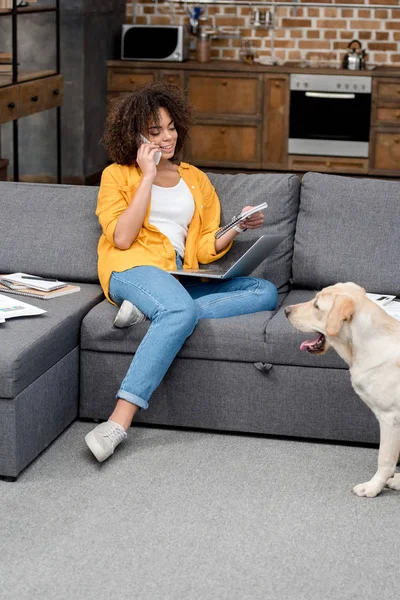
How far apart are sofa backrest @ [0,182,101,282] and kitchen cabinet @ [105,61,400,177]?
3.50 metres

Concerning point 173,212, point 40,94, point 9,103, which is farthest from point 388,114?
point 173,212

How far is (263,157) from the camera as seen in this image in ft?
23.3

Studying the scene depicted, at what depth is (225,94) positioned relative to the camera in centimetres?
702

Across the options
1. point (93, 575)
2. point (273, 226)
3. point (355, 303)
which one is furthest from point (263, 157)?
point (93, 575)

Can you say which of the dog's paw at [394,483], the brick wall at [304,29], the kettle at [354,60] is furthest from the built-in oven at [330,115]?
the dog's paw at [394,483]

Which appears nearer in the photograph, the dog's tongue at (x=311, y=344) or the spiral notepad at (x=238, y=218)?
the dog's tongue at (x=311, y=344)

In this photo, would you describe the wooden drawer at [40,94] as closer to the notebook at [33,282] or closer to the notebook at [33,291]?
the notebook at [33,282]

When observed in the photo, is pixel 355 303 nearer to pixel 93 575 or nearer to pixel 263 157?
pixel 93 575

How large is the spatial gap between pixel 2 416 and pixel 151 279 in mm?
660

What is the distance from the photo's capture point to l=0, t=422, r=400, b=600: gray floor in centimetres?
219

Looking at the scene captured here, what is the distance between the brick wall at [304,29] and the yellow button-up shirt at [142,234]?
13.6 feet

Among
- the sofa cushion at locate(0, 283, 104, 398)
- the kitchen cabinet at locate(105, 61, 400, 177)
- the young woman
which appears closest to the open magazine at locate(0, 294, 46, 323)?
the sofa cushion at locate(0, 283, 104, 398)

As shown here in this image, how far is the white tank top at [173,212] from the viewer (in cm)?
325

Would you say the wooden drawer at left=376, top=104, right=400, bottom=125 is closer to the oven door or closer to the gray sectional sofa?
the oven door
